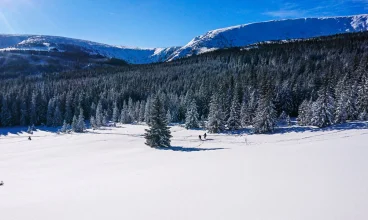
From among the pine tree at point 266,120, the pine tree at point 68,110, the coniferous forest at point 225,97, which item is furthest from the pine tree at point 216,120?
the pine tree at point 68,110

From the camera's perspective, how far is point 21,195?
14039mm

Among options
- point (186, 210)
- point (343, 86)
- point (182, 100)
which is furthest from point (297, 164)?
point (182, 100)

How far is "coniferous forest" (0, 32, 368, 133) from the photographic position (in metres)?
53.0

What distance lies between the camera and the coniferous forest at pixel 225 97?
53.0 metres

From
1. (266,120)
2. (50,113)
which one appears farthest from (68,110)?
(266,120)

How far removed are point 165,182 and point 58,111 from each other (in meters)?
82.3

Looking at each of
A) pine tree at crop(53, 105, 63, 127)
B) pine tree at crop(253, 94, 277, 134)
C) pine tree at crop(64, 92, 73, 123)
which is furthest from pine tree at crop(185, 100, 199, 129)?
pine tree at crop(53, 105, 63, 127)

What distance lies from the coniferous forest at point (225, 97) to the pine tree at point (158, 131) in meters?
1.22

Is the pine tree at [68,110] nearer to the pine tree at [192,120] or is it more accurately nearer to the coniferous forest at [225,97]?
the coniferous forest at [225,97]

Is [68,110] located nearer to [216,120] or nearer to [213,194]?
[216,120]

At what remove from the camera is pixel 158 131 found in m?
38.7

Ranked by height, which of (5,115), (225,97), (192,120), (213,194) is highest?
(225,97)

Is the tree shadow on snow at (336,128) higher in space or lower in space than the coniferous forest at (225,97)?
lower

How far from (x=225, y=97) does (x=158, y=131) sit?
30.1 meters
